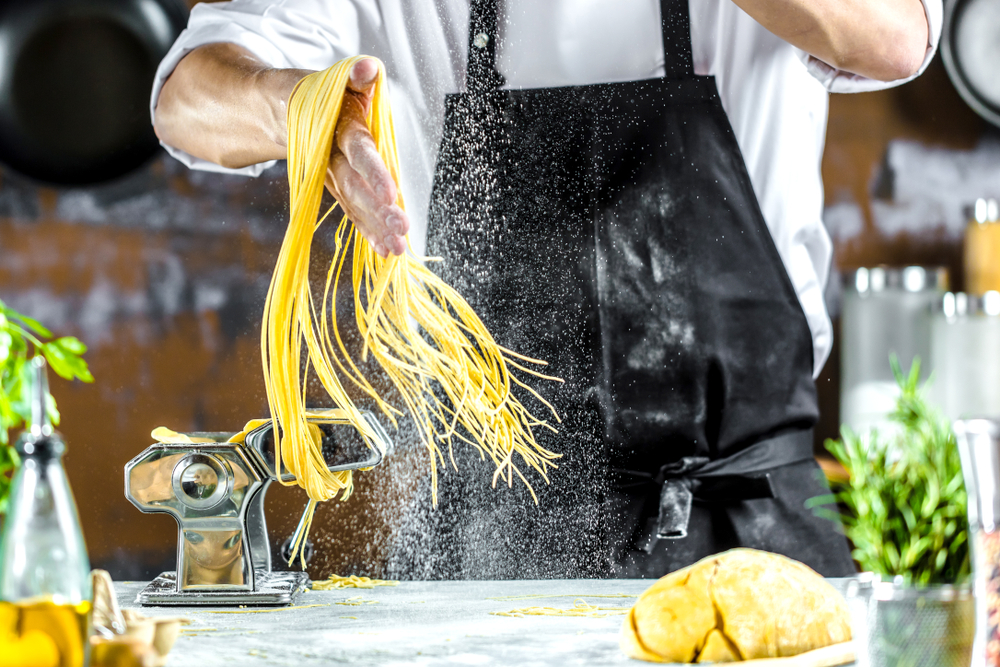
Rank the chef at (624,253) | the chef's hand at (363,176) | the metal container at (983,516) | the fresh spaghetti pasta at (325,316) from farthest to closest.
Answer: the chef at (624,253), the fresh spaghetti pasta at (325,316), the chef's hand at (363,176), the metal container at (983,516)

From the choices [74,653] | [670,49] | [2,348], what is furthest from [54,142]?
[74,653]

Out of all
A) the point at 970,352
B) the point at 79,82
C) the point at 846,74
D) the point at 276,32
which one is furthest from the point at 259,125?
the point at 970,352

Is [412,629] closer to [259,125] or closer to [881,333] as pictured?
[259,125]

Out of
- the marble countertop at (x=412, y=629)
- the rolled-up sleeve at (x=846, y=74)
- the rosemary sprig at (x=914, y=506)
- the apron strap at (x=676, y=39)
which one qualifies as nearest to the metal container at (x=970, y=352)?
the rolled-up sleeve at (x=846, y=74)

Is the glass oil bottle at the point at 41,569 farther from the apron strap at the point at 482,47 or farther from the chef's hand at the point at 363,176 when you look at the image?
the apron strap at the point at 482,47

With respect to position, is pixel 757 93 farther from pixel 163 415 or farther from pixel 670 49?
pixel 163 415

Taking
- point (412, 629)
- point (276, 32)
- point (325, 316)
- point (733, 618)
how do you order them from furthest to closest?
point (276, 32), point (325, 316), point (412, 629), point (733, 618)

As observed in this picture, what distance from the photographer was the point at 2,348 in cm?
103

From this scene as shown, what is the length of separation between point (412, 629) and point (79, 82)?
3.95 ft

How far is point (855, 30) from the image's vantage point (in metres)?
1.22

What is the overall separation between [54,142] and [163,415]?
536 mm

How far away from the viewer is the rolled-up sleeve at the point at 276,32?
1.30 meters

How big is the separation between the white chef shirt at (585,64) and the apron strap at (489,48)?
0.04 feet

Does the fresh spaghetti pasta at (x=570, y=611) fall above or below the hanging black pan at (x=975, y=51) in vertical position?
below
